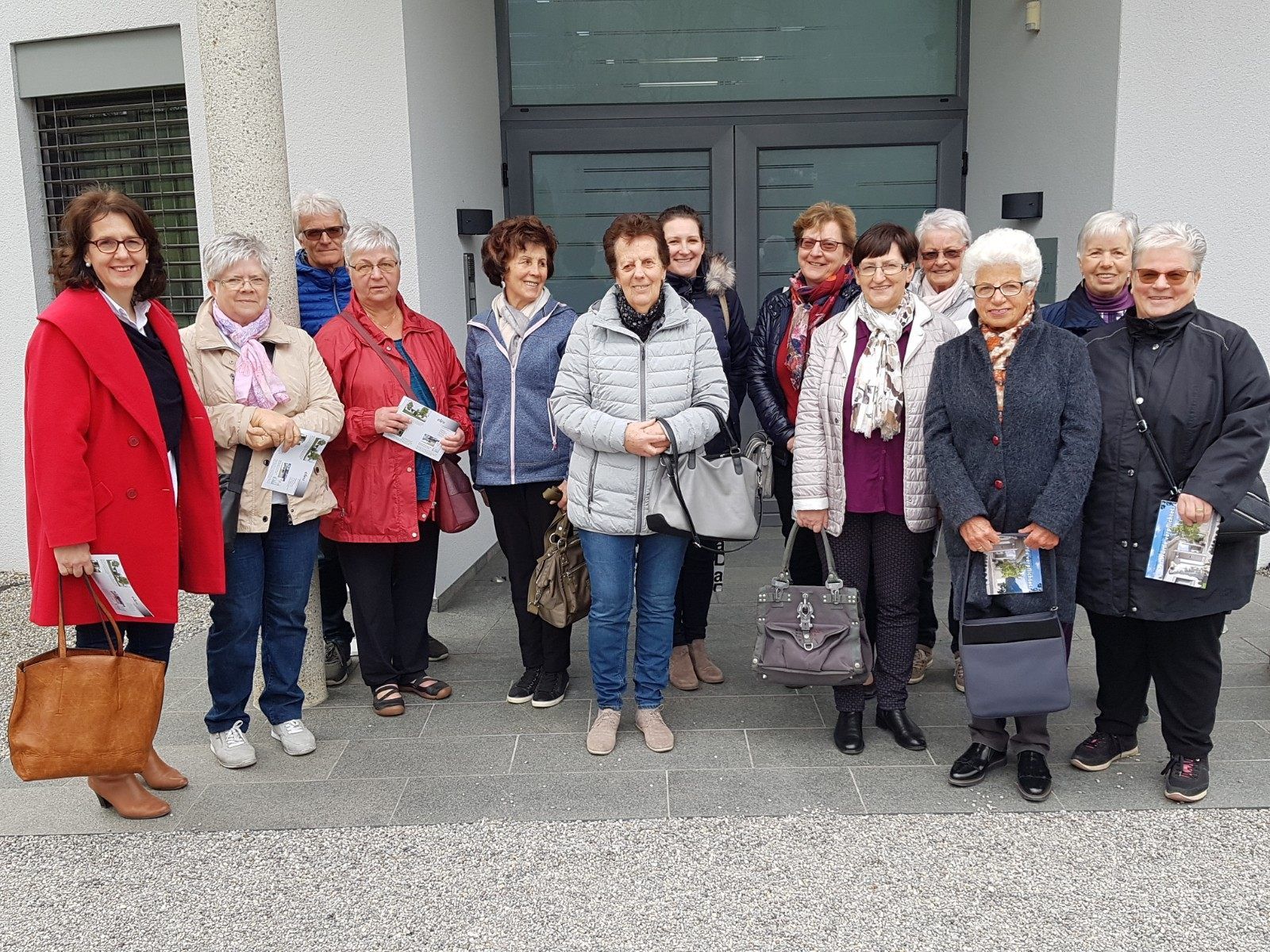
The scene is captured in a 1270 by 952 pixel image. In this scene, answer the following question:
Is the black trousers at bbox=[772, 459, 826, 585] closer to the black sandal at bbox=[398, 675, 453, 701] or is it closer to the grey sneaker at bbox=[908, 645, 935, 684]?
the grey sneaker at bbox=[908, 645, 935, 684]

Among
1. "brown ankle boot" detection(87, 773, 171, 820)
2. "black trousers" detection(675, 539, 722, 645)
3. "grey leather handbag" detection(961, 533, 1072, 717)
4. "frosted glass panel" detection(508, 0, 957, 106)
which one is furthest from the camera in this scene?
"frosted glass panel" detection(508, 0, 957, 106)

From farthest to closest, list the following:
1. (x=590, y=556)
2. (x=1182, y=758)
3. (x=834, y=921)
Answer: (x=590, y=556) < (x=1182, y=758) < (x=834, y=921)

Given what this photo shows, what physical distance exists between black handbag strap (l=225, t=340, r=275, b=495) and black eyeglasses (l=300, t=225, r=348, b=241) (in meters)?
1.16

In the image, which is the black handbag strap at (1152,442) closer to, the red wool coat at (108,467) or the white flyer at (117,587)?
the red wool coat at (108,467)

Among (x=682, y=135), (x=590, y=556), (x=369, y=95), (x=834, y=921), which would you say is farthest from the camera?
(x=682, y=135)

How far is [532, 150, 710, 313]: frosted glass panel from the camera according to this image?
7.19 metres

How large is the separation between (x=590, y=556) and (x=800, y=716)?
1.08 metres

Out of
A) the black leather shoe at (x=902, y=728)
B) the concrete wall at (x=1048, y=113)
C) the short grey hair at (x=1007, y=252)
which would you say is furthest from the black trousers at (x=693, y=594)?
the concrete wall at (x=1048, y=113)

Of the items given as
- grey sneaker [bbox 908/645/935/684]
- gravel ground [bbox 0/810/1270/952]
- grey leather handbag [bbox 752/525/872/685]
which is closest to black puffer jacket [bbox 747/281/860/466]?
grey leather handbag [bbox 752/525/872/685]

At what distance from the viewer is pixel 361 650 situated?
4.30 meters

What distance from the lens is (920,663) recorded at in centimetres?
451

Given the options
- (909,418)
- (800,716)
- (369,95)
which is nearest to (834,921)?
(800,716)

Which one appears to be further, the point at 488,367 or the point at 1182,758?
the point at 488,367

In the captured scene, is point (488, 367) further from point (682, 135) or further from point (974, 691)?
point (682, 135)
